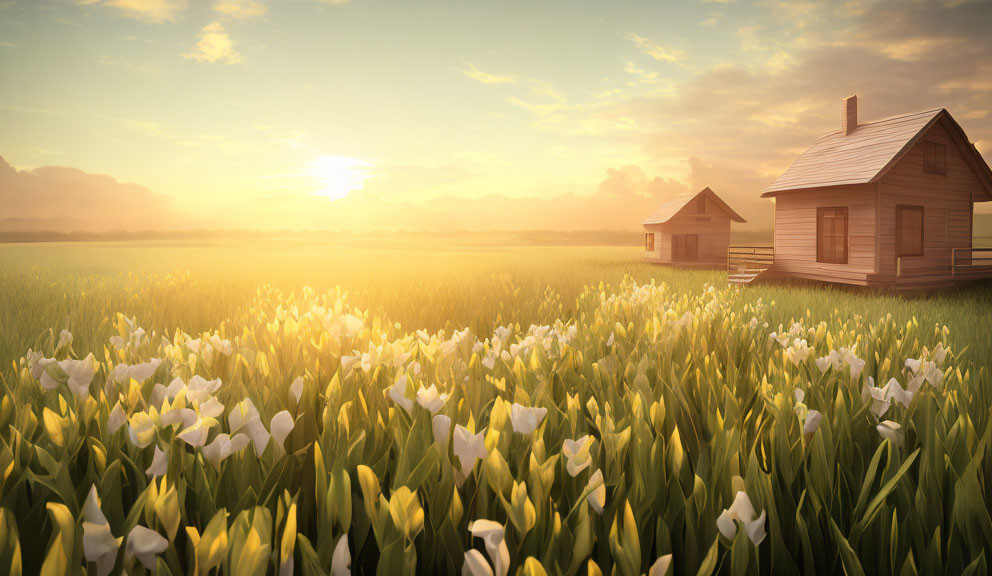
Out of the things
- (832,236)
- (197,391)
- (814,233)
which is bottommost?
A: (197,391)

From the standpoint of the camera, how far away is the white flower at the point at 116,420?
6.62ft

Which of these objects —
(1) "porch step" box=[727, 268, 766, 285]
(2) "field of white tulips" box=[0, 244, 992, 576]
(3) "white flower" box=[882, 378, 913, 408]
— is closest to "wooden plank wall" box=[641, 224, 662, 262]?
(1) "porch step" box=[727, 268, 766, 285]

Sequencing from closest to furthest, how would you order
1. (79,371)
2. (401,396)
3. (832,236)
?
(401,396) < (79,371) < (832,236)

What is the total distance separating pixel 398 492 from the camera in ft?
4.53

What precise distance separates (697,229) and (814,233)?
15783 millimetres

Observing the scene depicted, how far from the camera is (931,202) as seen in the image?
66.0 feet

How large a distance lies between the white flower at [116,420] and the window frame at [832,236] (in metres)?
22.7

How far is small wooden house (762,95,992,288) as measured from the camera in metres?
18.6

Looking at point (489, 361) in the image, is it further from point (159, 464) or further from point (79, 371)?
point (79, 371)

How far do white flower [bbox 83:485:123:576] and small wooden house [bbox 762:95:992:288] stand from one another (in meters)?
21.7

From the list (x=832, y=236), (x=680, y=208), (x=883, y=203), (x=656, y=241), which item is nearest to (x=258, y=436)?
(x=883, y=203)

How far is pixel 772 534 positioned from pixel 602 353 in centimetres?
280

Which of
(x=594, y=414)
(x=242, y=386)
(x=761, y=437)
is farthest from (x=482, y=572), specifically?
(x=242, y=386)

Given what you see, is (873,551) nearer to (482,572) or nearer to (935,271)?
(482,572)
